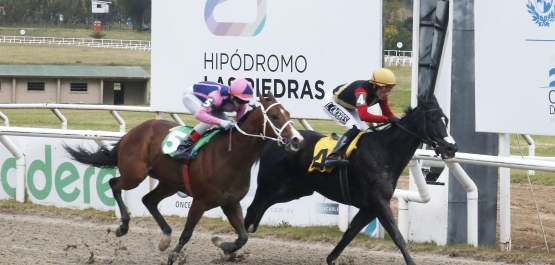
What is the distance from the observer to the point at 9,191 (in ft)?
32.2

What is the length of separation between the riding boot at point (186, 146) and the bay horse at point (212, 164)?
2.8 inches

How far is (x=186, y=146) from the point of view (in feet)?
21.9

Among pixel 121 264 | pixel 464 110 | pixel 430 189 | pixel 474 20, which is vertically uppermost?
pixel 474 20

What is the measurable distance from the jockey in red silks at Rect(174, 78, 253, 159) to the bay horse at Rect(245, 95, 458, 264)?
1.89ft

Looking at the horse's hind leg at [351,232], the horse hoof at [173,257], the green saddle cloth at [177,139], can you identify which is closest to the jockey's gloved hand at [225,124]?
the green saddle cloth at [177,139]

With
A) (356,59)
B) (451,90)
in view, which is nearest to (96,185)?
(356,59)

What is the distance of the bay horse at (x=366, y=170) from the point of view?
6.23 meters

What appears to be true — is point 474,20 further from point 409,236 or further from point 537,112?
point 409,236

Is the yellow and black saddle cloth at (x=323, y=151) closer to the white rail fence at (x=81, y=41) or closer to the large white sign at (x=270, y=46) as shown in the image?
the large white sign at (x=270, y=46)

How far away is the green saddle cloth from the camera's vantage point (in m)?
6.64

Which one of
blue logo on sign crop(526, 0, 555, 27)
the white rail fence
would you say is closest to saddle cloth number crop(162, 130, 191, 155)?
blue logo on sign crop(526, 0, 555, 27)

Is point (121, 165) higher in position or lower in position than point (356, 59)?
lower

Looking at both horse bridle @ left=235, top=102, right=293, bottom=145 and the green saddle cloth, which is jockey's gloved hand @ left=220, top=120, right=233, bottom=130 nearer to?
horse bridle @ left=235, top=102, right=293, bottom=145

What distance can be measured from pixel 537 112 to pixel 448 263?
1.33 m
